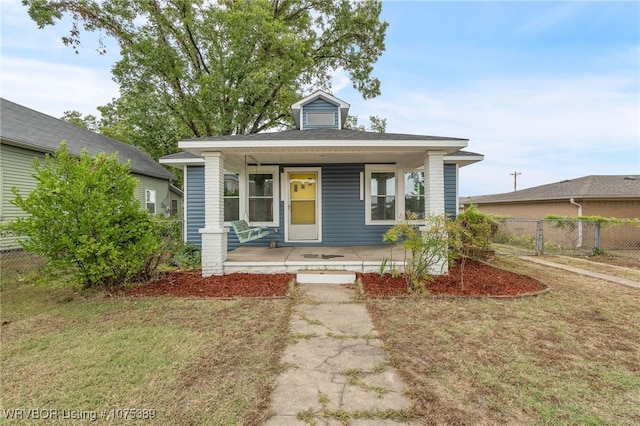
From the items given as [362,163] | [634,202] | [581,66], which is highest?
[581,66]

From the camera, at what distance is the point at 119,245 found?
15.3ft

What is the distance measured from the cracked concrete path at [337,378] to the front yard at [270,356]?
12 centimetres

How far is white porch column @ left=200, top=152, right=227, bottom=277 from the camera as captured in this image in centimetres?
550

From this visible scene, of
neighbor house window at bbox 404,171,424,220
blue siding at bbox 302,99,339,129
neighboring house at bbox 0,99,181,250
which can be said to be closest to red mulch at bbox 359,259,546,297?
neighbor house window at bbox 404,171,424,220

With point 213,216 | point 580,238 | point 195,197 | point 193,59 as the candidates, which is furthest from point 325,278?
point 193,59

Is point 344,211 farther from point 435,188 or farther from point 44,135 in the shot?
point 44,135

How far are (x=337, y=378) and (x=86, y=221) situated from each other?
4280mm

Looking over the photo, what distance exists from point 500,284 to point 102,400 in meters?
5.72

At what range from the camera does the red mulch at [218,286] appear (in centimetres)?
472

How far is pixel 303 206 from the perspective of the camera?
7965 millimetres

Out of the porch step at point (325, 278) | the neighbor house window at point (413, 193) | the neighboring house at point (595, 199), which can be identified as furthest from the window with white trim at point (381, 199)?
the neighboring house at point (595, 199)

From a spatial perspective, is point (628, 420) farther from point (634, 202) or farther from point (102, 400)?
point (634, 202)

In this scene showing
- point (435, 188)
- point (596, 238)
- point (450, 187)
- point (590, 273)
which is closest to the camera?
point (435, 188)

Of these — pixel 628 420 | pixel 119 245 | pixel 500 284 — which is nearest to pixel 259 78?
pixel 119 245
